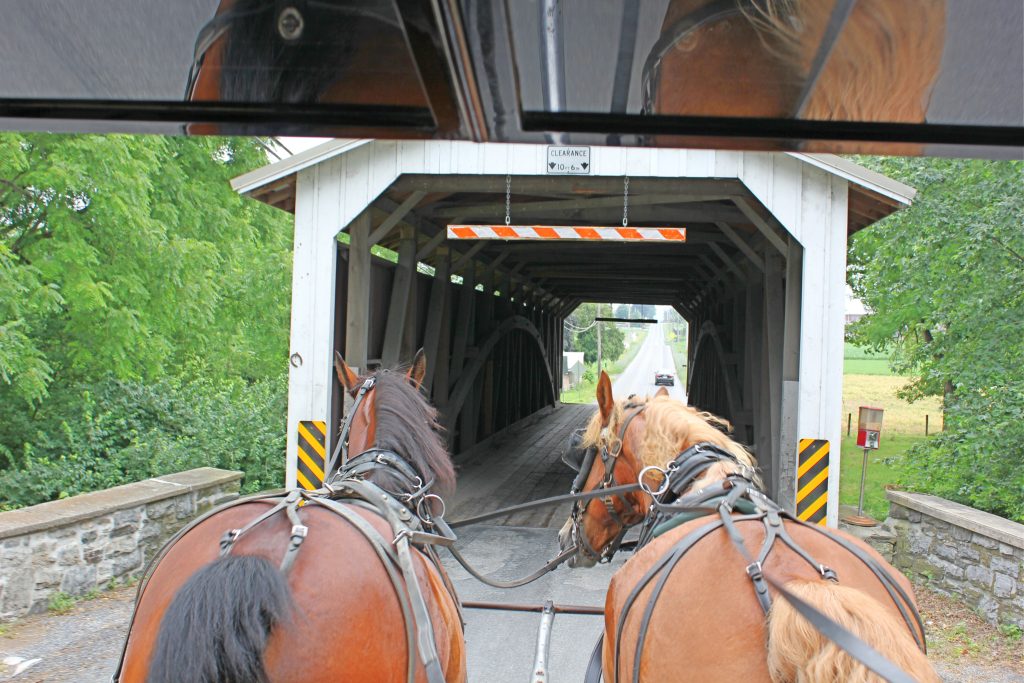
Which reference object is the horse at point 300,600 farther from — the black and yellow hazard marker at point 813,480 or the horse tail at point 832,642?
the black and yellow hazard marker at point 813,480

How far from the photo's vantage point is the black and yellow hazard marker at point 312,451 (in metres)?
6.95

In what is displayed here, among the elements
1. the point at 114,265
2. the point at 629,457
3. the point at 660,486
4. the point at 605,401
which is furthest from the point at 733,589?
the point at 114,265

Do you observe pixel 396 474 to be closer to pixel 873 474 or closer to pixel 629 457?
pixel 629 457

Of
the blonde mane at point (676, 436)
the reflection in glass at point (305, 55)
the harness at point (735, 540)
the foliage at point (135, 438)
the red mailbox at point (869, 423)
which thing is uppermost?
the reflection in glass at point (305, 55)

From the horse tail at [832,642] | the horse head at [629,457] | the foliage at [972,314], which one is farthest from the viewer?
the foliage at [972,314]

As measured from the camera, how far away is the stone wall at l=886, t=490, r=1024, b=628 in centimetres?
597

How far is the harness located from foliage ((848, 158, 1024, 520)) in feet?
20.0

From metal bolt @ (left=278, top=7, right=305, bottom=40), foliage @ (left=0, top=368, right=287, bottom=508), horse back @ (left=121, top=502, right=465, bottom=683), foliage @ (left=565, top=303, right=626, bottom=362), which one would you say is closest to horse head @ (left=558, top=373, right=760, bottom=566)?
horse back @ (left=121, top=502, right=465, bottom=683)

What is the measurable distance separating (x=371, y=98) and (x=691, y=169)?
591 centimetres

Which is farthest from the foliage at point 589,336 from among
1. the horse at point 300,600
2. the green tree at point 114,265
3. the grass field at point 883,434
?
the horse at point 300,600

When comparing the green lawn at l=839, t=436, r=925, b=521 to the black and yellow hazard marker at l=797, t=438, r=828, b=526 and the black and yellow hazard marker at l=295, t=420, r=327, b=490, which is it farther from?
the black and yellow hazard marker at l=295, t=420, r=327, b=490

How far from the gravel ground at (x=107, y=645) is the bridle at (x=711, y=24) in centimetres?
504

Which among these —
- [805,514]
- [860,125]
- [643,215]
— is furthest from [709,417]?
[643,215]

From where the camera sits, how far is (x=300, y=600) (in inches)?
85.6
